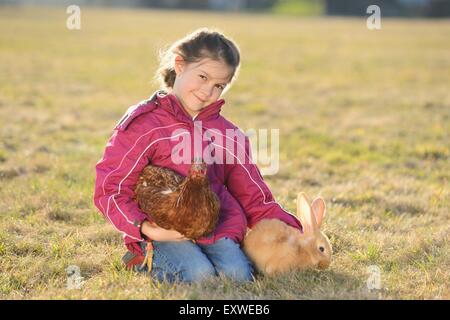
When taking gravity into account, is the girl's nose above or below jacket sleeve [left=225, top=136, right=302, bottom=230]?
A: above

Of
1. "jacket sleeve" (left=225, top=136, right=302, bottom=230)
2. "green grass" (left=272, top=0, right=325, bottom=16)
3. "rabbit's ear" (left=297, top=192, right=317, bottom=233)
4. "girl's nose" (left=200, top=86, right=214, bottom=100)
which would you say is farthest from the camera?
"green grass" (left=272, top=0, right=325, bottom=16)

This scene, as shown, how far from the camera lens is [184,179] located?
3.56 meters

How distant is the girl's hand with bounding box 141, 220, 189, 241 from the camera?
3.57m

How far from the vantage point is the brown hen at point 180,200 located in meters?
3.34

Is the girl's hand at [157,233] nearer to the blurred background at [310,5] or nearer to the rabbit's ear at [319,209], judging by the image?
the rabbit's ear at [319,209]

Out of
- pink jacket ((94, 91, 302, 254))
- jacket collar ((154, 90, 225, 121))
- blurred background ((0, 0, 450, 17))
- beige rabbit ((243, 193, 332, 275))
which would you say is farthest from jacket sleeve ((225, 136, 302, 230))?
blurred background ((0, 0, 450, 17))

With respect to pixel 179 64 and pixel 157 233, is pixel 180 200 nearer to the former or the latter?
pixel 157 233

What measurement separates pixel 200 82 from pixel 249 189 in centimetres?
73

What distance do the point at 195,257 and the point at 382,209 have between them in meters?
2.08

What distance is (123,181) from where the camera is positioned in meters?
3.63

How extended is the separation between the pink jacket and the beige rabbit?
0.41 feet

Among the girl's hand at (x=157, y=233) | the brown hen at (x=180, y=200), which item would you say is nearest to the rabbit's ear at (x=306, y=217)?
the brown hen at (x=180, y=200)

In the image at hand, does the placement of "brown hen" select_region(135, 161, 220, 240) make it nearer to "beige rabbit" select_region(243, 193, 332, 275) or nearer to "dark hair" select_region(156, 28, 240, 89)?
"beige rabbit" select_region(243, 193, 332, 275)

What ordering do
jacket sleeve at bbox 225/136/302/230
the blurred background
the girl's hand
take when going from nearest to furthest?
the girl's hand → jacket sleeve at bbox 225/136/302/230 → the blurred background
